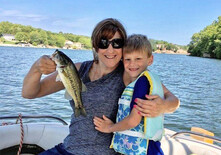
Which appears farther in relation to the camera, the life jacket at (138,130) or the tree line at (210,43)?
the tree line at (210,43)

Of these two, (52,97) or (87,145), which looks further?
(52,97)

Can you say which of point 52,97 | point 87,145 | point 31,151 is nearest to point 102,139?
point 87,145

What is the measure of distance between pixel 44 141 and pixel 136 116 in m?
1.71

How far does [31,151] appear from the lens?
3133 mm

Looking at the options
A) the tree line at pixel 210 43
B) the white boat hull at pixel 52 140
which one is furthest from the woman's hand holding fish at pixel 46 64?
the tree line at pixel 210 43

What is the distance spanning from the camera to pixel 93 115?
229 centimetres

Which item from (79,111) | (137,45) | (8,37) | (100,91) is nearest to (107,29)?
(137,45)

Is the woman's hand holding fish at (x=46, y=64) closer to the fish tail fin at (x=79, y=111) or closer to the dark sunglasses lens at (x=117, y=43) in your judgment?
the fish tail fin at (x=79, y=111)

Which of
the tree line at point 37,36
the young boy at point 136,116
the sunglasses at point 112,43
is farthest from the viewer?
the tree line at point 37,36

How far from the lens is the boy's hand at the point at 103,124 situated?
2.21 metres

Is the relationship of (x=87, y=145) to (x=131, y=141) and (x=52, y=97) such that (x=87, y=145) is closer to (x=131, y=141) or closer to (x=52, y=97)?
(x=131, y=141)

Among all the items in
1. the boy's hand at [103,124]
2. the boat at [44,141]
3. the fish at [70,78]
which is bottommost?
the boat at [44,141]

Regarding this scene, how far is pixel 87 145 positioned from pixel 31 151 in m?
1.23

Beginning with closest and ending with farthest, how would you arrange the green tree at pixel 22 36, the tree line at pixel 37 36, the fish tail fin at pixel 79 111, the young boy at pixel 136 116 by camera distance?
the young boy at pixel 136 116 → the fish tail fin at pixel 79 111 → the tree line at pixel 37 36 → the green tree at pixel 22 36
